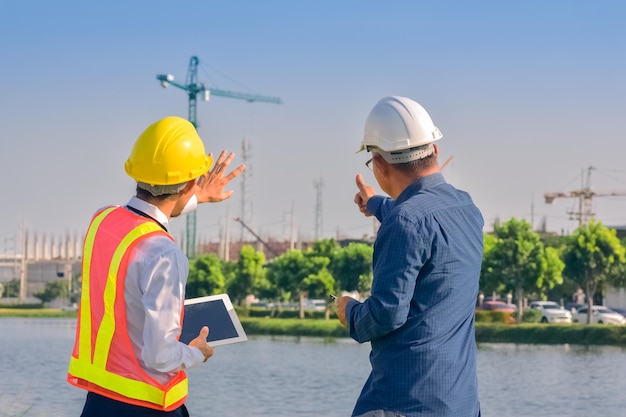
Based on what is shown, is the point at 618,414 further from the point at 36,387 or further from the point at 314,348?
the point at 314,348

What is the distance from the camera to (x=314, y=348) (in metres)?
39.9

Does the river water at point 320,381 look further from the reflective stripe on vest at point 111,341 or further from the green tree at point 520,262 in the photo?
the reflective stripe on vest at point 111,341

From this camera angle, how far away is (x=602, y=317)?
46562mm

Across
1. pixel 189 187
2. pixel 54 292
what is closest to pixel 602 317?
pixel 189 187

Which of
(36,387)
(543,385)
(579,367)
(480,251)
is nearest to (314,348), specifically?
(579,367)

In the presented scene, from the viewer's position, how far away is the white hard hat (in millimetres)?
3004

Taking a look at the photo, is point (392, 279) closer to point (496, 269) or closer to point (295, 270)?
point (496, 269)

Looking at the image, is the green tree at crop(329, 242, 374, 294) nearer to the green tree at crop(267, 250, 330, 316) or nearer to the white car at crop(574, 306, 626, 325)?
the green tree at crop(267, 250, 330, 316)

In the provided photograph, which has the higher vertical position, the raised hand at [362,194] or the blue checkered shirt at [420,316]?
the raised hand at [362,194]

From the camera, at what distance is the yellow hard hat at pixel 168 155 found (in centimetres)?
304

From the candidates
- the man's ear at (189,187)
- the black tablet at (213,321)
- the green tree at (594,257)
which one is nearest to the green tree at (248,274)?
the green tree at (594,257)

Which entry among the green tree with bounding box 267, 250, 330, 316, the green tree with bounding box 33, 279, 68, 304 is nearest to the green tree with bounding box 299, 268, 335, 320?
the green tree with bounding box 267, 250, 330, 316

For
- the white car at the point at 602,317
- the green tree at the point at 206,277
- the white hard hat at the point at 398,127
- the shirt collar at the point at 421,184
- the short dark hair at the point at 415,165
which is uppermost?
the white hard hat at the point at 398,127

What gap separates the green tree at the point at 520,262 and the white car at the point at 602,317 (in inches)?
104
